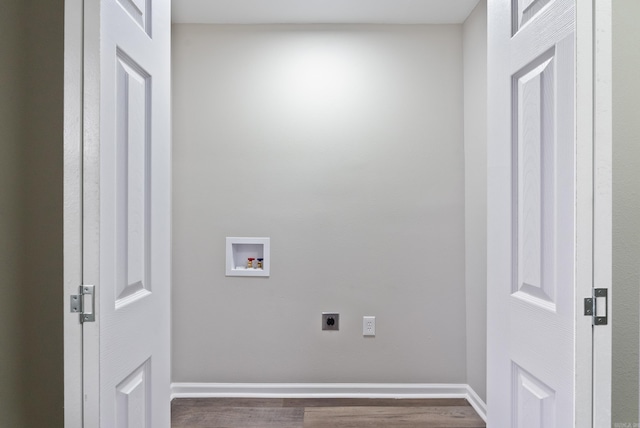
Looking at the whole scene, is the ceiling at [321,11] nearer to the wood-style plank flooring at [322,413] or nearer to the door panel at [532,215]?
the door panel at [532,215]

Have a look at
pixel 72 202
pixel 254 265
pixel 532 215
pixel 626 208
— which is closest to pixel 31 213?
pixel 72 202

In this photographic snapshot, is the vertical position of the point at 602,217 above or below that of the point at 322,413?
above

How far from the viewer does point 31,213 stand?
3.58 ft

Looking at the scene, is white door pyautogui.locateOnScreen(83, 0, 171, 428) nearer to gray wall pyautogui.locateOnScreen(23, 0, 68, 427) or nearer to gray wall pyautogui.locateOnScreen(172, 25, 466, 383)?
gray wall pyautogui.locateOnScreen(23, 0, 68, 427)

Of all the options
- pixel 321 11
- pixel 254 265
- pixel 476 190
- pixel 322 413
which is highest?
pixel 321 11

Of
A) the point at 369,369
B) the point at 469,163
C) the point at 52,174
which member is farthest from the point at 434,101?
the point at 52,174

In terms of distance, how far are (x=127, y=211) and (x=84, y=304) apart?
283 millimetres

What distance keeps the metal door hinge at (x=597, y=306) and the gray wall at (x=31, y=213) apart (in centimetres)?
117

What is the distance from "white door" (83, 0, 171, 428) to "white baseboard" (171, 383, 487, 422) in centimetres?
158

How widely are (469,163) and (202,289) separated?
182 cm

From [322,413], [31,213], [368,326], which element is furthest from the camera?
[368,326]

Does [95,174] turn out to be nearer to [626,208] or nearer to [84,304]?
[84,304]

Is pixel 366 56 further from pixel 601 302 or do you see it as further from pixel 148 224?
pixel 601 302

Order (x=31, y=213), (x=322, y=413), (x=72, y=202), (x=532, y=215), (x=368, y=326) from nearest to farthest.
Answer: (x=72, y=202)
(x=31, y=213)
(x=532, y=215)
(x=322, y=413)
(x=368, y=326)
